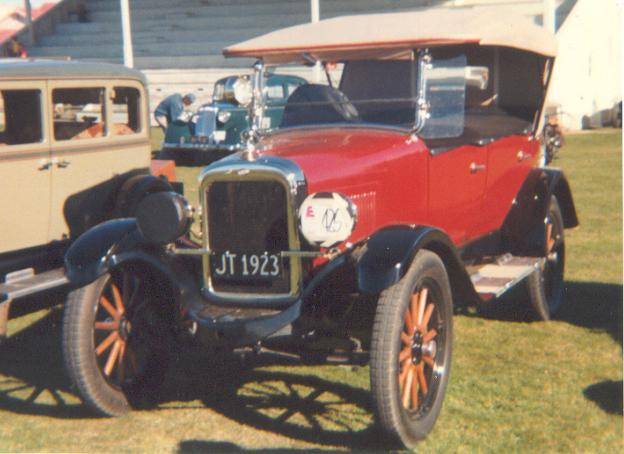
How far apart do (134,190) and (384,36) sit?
7.79ft

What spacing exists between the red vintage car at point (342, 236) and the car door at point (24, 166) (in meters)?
1.24

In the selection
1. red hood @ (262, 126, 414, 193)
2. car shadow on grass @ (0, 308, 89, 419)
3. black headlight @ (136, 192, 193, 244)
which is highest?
red hood @ (262, 126, 414, 193)

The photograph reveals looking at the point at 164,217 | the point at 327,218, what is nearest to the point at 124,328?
the point at 164,217

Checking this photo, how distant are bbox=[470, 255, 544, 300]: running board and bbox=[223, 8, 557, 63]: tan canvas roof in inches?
50.3

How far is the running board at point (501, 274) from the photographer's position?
487 cm

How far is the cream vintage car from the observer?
18.5 ft

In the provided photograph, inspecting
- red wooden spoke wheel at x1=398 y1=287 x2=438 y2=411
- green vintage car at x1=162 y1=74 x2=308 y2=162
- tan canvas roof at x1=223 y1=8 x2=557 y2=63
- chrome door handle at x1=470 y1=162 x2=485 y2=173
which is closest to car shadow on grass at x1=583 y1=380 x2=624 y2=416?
red wooden spoke wheel at x1=398 y1=287 x2=438 y2=411

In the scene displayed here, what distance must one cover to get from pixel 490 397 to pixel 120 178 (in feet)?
10.6

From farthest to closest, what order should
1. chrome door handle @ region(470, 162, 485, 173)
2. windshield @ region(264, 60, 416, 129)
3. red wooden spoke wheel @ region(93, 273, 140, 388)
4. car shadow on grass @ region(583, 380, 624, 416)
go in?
chrome door handle @ region(470, 162, 485, 173), windshield @ region(264, 60, 416, 129), red wooden spoke wheel @ region(93, 273, 140, 388), car shadow on grass @ region(583, 380, 624, 416)

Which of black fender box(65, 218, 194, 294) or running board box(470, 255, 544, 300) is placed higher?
black fender box(65, 218, 194, 294)

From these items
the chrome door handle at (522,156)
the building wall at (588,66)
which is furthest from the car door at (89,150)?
the building wall at (588,66)

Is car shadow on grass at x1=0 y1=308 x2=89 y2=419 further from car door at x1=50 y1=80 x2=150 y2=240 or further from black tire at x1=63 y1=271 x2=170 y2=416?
car door at x1=50 y1=80 x2=150 y2=240

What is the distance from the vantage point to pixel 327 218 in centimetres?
393

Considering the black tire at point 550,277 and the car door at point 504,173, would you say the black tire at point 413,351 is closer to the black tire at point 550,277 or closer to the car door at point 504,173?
the car door at point 504,173
